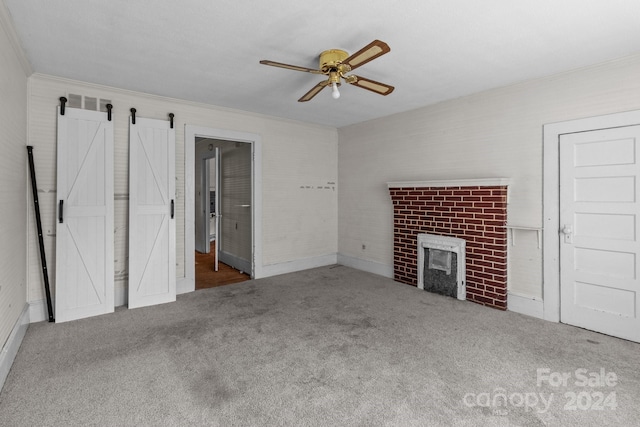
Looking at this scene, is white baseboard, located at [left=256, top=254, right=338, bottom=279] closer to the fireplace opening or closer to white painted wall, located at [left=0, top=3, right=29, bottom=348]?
the fireplace opening

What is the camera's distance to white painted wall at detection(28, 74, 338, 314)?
3.38m

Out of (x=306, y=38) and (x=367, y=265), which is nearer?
(x=306, y=38)

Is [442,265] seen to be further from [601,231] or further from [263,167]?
[263,167]

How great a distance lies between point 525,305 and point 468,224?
1083mm

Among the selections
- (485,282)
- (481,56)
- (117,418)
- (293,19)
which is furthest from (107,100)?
(485,282)

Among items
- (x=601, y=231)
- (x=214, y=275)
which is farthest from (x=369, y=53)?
(x=214, y=275)

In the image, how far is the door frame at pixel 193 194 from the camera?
429 centimetres

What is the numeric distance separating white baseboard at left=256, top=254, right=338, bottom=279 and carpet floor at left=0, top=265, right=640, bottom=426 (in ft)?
4.79

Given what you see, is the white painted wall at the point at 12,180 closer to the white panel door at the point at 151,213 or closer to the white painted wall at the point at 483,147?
the white panel door at the point at 151,213

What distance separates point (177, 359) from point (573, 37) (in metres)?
4.05

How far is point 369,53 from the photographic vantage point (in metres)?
2.23

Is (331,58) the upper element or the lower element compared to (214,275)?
upper

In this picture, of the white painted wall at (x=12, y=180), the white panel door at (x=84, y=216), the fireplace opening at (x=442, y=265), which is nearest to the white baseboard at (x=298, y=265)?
the fireplace opening at (x=442, y=265)

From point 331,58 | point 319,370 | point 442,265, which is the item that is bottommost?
point 319,370
